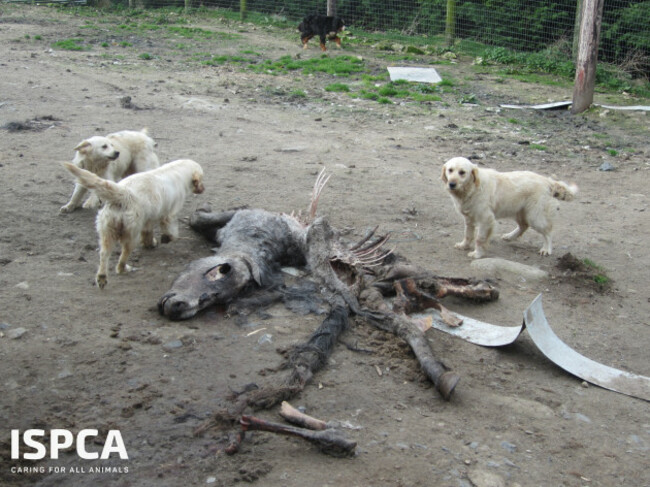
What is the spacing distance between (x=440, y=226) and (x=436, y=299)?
82.1 inches

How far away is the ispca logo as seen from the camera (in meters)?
3.11

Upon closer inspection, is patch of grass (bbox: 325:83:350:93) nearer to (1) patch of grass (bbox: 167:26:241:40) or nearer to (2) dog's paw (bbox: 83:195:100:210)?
(1) patch of grass (bbox: 167:26:241:40)

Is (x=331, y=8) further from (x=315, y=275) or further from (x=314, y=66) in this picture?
(x=315, y=275)

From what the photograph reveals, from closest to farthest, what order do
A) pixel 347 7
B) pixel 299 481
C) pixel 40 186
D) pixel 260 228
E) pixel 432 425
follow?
pixel 299 481 < pixel 432 425 < pixel 260 228 < pixel 40 186 < pixel 347 7

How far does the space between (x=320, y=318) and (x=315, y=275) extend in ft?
1.78

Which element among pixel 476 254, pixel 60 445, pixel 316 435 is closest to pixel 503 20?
pixel 476 254

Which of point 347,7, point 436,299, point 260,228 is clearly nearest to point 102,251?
point 260,228

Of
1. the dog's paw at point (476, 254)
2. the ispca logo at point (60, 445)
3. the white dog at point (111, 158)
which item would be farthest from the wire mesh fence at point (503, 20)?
the ispca logo at point (60, 445)

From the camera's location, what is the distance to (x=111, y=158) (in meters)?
6.31

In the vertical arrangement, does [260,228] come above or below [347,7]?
below

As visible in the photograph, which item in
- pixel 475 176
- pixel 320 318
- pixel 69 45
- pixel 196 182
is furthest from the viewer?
pixel 69 45

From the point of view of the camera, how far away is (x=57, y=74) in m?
12.3

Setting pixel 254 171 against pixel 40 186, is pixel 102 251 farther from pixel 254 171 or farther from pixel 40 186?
pixel 254 171

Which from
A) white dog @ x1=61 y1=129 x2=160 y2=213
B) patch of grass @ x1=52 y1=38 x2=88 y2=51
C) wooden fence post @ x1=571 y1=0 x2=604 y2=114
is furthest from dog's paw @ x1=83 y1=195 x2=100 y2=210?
patch of grass @ x1=52 y1=38 x2=88 y2=51
